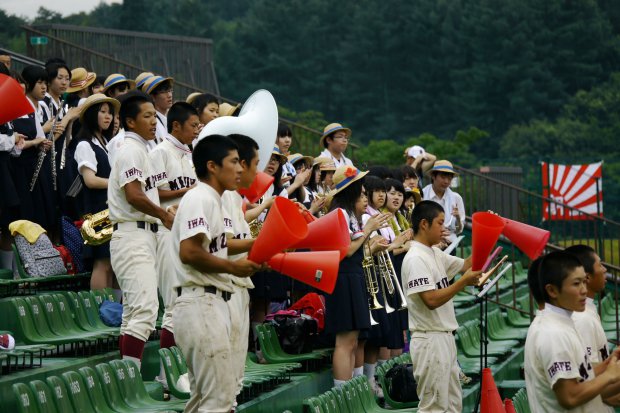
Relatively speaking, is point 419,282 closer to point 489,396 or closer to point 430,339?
point 430,339

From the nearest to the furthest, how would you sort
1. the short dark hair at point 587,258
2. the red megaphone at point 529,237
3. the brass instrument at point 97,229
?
1. the short dark hair at point 587,258
2. the red megaphone at point 529,237
3. the brass instrument at point 97,229

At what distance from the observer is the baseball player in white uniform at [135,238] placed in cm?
814

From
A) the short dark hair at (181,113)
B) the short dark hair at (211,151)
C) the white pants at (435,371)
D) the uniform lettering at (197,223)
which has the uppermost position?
the short dark hair at (181,113)

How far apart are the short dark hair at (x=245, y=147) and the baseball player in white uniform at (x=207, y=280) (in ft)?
1.07

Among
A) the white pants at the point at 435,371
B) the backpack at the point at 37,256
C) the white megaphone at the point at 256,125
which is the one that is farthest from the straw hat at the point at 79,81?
the white pants at the point at 435,371

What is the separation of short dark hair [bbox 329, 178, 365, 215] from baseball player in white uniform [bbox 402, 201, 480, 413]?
1.18m

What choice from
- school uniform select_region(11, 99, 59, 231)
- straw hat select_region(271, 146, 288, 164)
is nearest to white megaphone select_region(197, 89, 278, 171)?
straw hat select_region(271, 146, 288, 164)

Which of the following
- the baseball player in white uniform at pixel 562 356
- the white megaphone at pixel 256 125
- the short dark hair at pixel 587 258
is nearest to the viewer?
the baseball player in white uniform at pixel 562 356

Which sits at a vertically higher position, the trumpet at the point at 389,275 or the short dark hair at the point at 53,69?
the short dark hair at the point at 53,69

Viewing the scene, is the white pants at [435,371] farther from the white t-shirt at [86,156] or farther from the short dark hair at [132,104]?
the white t-shirt at [86,156]

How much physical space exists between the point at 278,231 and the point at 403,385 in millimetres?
3878

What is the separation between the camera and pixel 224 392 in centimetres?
652

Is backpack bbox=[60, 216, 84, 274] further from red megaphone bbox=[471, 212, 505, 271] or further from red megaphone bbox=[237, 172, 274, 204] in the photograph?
red megaphone bbox=[471, 212, 505, 271]

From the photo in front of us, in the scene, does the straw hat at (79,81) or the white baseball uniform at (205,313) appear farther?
the straw hat at (79,81)
